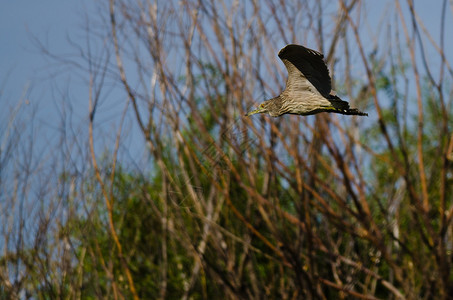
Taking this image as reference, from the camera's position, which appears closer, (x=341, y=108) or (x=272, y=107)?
(x=341, y=108)

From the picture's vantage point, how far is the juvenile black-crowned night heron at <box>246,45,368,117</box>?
5.05 feet

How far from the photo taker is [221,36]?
3.78m

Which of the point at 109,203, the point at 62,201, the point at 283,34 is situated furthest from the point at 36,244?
the point at 283,34

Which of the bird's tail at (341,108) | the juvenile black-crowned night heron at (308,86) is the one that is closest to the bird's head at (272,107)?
the juvenile black-crowned night heron at (308,86)

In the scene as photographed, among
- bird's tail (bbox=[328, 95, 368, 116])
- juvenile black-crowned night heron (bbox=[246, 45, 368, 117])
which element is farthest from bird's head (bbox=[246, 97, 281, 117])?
bird's tail (bbox=[328, 95, 368, 116])

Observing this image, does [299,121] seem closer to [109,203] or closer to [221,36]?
[221,36]

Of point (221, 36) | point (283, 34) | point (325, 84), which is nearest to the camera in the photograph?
point (325, 84)

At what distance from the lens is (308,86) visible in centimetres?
164

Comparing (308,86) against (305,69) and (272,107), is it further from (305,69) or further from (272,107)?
(272,107)

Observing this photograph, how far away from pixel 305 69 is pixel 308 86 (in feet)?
0.16

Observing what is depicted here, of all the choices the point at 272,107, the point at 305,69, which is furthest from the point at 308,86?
the point at 272,107

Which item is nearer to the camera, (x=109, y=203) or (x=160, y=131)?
(x=109, y=203)

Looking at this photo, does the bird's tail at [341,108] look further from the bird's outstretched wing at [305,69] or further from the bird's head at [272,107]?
the bird's head at [272,107]

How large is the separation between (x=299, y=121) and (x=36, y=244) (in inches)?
66.5
